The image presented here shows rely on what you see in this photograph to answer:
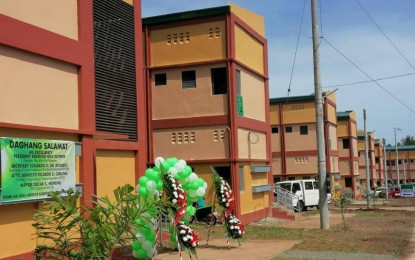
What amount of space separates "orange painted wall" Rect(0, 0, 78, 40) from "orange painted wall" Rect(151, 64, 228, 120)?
35.4ft

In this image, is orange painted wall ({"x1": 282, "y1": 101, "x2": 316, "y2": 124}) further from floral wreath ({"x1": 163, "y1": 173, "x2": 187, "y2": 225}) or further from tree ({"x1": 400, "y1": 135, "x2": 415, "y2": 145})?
tree ({"x1": 400, "y1": 135, "x2": 415, "y2": 145})

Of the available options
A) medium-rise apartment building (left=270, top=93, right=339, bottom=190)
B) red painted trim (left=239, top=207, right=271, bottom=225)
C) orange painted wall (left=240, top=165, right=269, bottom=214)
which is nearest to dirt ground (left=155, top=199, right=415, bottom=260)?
red painted trim (left=239, top=207, right=271, bottom=225)

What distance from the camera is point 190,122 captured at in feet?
81.0

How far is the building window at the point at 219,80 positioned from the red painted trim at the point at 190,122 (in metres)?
1.29

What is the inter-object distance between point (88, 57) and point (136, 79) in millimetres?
3293

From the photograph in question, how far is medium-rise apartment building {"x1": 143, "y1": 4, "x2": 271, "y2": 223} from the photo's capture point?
24016 millimetres

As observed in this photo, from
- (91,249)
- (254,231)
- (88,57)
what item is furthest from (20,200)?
(254,231)

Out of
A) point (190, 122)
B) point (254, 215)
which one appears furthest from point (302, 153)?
point (190, 122)

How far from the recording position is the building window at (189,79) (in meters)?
24.9

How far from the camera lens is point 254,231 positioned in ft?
72.0

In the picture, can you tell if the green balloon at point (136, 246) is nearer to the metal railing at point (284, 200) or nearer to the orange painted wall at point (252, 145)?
the orange painted wall at point (252, 145)

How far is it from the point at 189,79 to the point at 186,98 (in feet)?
3.14

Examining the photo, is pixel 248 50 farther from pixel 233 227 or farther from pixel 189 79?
pixel 233 227

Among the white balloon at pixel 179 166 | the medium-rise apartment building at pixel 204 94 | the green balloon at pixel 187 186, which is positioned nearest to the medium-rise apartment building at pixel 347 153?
the medium-rise apartment building at pixel 204 94
